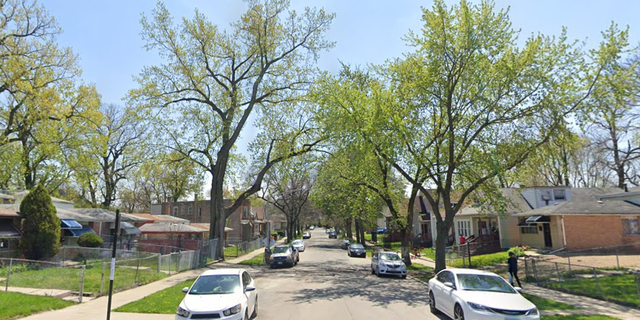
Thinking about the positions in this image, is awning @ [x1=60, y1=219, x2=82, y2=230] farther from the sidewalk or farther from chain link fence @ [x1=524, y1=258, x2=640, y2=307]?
chain link fence @ [x1=524, y1=258, x2=640, y2=307]

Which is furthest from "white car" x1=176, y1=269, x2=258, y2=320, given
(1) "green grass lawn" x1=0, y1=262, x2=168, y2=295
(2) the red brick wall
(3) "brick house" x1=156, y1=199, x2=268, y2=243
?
(3) "brick house" x1=156, y1=199, x2=268, y2=243

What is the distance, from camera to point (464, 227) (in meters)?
39.8

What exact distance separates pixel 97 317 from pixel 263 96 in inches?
882

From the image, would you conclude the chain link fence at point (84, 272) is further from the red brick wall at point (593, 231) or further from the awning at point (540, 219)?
the red brick wall at point (593, 231)

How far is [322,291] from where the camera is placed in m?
15.7

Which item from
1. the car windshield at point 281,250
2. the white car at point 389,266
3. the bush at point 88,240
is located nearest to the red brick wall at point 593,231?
the white car at point 389,266

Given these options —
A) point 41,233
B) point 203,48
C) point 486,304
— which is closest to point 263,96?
point 203,48

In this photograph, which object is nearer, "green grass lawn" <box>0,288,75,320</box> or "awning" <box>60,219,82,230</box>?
"green grass lawn" <box>0,288,75,320</box>

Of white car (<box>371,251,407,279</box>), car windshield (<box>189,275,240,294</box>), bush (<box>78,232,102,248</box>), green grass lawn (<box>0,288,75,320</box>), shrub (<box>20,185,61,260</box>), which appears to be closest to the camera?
car windshield (<box>189,275,240,294</box>)

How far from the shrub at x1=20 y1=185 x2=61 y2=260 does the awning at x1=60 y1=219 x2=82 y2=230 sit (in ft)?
19.2

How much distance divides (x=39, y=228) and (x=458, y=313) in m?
21.6

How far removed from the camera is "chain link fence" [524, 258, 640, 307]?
43.5 ft

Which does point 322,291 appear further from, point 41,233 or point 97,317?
point 41,233

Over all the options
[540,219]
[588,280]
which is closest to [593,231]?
[540,219]
